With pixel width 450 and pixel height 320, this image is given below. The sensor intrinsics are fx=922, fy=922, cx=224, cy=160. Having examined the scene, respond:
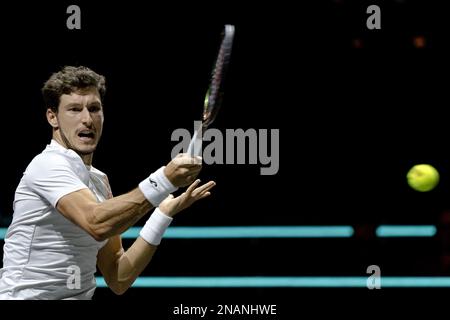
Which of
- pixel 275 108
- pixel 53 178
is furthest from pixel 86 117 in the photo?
pixel 275 108

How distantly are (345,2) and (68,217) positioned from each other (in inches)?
141

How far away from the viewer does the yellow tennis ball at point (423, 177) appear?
550 cm

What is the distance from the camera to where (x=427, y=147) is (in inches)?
237

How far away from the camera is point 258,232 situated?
17.9 ft

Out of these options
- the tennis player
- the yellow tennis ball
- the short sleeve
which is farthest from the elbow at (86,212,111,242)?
the yellow tennis ball

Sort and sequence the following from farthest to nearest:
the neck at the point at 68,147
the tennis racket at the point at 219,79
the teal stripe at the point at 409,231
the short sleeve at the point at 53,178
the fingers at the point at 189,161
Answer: the teal stripe at the point at 409,231
the neck at the point at 68,147
the tennis racket at the point at 219,79
the short sleeve at the point at 53,178
the fingers at the point at 189,161

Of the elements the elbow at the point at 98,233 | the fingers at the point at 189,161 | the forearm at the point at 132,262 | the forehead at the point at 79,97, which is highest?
the forehead at the point at 79,97

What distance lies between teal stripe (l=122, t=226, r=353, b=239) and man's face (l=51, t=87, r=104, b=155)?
2309 millimetres

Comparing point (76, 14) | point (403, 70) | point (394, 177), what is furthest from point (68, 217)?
point (403, 70)

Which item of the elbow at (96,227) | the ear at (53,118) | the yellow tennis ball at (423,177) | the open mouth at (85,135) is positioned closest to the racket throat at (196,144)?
the elbow at (96,227)

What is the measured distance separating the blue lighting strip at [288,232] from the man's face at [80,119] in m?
2.32

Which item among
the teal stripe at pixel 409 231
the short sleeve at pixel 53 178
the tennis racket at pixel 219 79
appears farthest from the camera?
the teal stripe at pixel 409 231

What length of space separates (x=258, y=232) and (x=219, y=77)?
249 centimetres

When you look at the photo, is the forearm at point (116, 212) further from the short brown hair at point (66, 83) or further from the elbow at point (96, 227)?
the short brown hair at point (66, 83)
